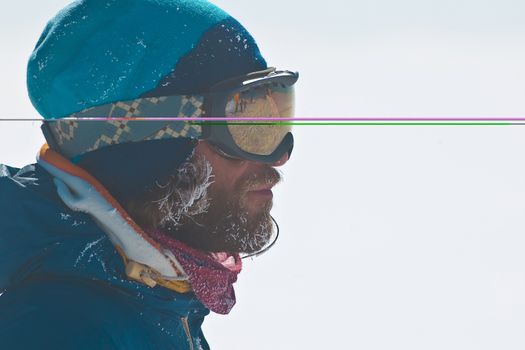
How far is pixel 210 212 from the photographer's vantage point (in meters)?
2.57

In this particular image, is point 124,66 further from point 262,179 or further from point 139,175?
point 262,179

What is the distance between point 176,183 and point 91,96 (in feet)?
0.96

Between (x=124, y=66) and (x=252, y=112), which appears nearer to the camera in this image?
(x=124, y=66)

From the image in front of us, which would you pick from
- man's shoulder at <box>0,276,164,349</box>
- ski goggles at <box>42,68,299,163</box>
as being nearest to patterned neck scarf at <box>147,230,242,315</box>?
man's shoulder at <box>0,276,164,349</box>

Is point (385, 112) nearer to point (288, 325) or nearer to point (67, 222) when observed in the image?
point (288, 325)

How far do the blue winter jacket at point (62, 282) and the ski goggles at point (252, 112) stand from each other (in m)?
0.40

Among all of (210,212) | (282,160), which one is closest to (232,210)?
(210,212)

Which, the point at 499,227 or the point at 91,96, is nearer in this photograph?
the point at 91,96

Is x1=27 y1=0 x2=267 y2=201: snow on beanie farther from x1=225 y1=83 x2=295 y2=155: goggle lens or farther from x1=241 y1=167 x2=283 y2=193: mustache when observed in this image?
x1=241 y1=167 x2=283 y2=193: mustache

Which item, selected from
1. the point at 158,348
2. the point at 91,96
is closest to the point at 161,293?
the point at 158,348

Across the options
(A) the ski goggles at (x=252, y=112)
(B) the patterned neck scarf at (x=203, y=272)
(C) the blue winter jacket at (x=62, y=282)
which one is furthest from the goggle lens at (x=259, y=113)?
(C) the blue winter jacket at (x=62, y=282)

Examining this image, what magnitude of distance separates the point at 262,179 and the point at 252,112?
18 centimetres

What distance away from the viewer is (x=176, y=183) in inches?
98.5

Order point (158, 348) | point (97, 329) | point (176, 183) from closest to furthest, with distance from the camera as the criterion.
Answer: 1. point (97, 329)
2. point (158, 348)
3. point (176, 183)
